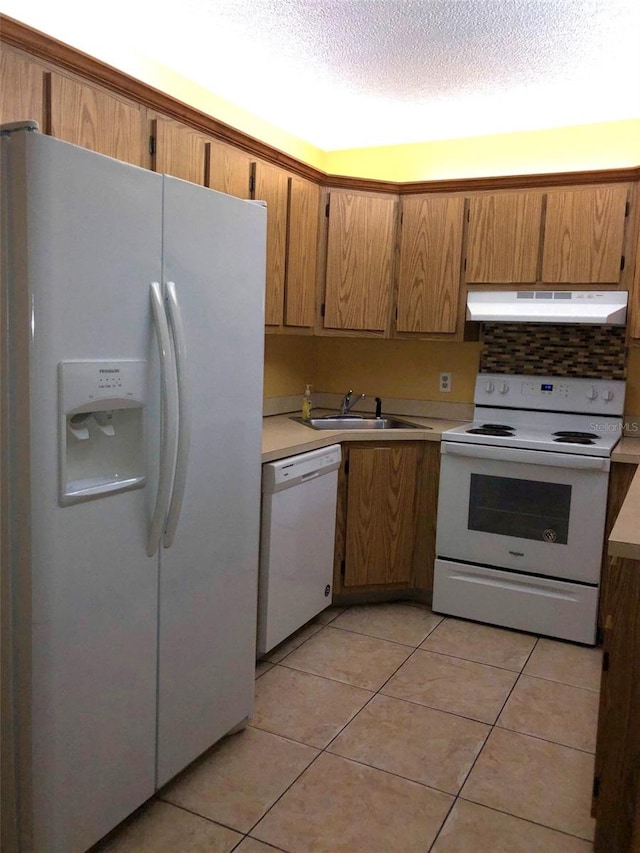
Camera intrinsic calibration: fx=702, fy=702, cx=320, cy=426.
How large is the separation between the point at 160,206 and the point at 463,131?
2.59 metres

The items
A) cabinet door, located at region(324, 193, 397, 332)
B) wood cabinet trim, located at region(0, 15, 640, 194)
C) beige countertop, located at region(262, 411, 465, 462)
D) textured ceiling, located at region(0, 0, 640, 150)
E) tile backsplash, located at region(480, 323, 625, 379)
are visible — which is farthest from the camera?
cabinet door, located at region(324, 193, 397, 332)

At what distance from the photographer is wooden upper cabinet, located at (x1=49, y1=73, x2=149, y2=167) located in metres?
2.10

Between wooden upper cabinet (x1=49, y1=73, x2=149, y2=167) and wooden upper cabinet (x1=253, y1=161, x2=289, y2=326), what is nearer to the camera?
wooden upper cabinet (x1=49, y1=73, x2=149, y2=167)

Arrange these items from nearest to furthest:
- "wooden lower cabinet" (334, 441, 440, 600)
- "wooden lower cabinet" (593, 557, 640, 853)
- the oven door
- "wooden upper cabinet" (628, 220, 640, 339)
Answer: "wooden lower cabinet" (593, 557, 640, 853)
the oven door
"wooden upper cabinet" (628, 220, 640, 339)
"wooden lower cabinet" (334, 441, 440, 600)

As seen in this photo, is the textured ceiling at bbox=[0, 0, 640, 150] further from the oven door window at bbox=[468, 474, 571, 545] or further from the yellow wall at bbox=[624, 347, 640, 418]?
the oven door window at bbox=[468, 474, 571, 545]

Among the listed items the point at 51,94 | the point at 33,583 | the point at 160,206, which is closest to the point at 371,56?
the point at 51,94

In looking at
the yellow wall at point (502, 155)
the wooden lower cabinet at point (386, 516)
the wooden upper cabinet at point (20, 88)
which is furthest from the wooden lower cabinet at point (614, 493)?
the wooden upper cabinet at point (20, 88)

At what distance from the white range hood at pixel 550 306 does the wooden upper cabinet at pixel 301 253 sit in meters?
0.81

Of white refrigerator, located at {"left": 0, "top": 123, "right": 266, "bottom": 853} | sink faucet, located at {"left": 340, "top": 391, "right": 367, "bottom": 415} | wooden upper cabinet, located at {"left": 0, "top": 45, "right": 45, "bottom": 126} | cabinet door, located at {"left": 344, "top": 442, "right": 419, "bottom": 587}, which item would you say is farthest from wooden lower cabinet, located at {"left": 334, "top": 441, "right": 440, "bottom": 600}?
wooden upper cabinet, located at {"left": 0, "top": 45, "right": 45, "bottom": 126}

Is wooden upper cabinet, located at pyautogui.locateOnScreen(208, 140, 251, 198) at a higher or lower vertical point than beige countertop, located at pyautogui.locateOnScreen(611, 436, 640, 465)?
higher

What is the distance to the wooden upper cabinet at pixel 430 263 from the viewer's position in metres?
3.55

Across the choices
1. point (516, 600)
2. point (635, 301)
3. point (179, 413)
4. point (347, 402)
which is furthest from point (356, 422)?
point (179, 413)

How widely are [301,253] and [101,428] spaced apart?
6.65ft

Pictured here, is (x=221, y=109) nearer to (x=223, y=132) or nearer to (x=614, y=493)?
(x=223, y=132)
